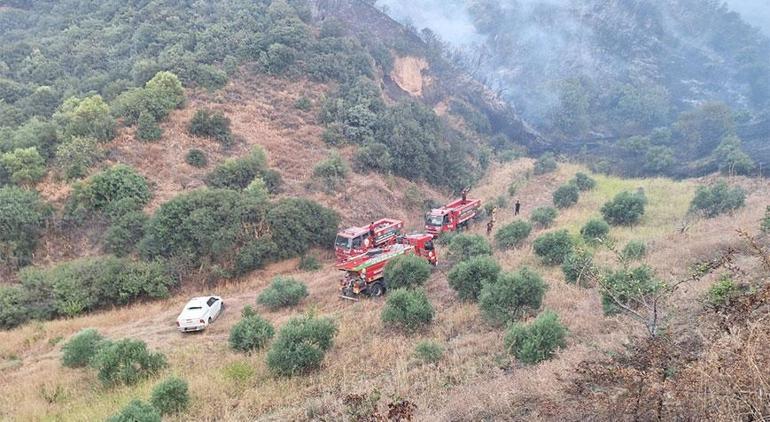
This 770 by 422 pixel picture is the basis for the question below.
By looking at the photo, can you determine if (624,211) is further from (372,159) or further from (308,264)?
(308,264)

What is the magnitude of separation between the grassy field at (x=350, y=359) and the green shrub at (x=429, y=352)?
0.60 ft

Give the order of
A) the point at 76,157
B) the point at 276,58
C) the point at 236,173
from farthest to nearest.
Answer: the point at 276,58 → the point at 236,173 → the point at 76,157

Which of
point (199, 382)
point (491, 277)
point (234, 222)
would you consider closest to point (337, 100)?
point (234, 222)

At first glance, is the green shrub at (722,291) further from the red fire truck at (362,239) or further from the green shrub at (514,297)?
the red fire truck at (362,239)

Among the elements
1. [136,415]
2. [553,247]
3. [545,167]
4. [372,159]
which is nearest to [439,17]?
[545,167]

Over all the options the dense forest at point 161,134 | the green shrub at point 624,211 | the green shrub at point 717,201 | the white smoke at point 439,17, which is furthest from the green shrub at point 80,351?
the white smoke at point 439,17

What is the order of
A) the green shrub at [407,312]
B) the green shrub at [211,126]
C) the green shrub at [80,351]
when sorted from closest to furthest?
1. the green shrub at [407,312]
2. the green shrub at [80,351]
3. the green shrub at [211,126]

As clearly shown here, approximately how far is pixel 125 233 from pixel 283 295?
30.8 ft

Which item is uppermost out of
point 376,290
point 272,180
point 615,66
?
point 615,66

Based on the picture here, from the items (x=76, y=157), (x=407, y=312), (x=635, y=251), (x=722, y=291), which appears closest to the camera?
(x=722, y=291)

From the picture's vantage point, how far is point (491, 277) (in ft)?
52.8

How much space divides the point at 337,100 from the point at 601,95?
124 feet

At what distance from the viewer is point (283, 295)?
18938 mm

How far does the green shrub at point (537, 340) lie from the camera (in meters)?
9.98
